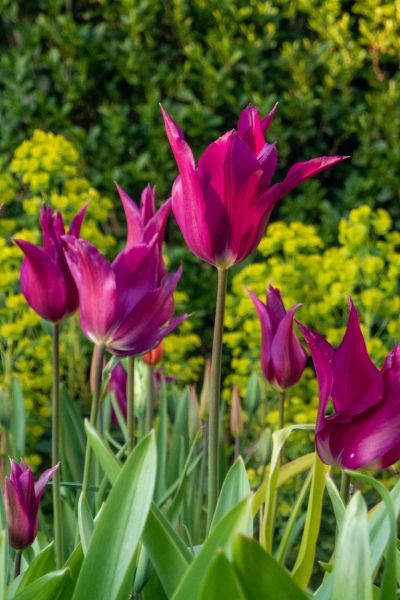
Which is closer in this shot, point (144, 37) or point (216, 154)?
point (216, 154)

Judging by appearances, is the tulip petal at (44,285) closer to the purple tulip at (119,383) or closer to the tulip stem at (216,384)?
the tulip stem at (216,384)

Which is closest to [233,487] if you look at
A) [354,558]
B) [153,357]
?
[354,558]

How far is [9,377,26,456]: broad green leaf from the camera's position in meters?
2.02

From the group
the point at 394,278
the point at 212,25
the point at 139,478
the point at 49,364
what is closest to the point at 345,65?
the point at 212,25

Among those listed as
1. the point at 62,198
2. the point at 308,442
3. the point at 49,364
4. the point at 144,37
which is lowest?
the point at 308,442

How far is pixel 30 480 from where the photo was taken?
1145 mm

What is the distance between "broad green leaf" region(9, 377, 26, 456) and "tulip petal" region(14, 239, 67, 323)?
0.64 metres

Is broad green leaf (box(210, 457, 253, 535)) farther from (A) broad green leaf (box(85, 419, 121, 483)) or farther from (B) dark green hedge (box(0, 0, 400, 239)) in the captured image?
(B) dark green hedge (box(0, 0, 400, 239))

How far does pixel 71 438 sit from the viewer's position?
2.15 m

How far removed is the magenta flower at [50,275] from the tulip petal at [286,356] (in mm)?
259

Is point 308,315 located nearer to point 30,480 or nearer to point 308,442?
point 308,442

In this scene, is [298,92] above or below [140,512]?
above

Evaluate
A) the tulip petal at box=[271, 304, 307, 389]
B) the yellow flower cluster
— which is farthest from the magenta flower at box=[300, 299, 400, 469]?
the yellow flower cluster

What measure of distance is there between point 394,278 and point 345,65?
158 centimetres
